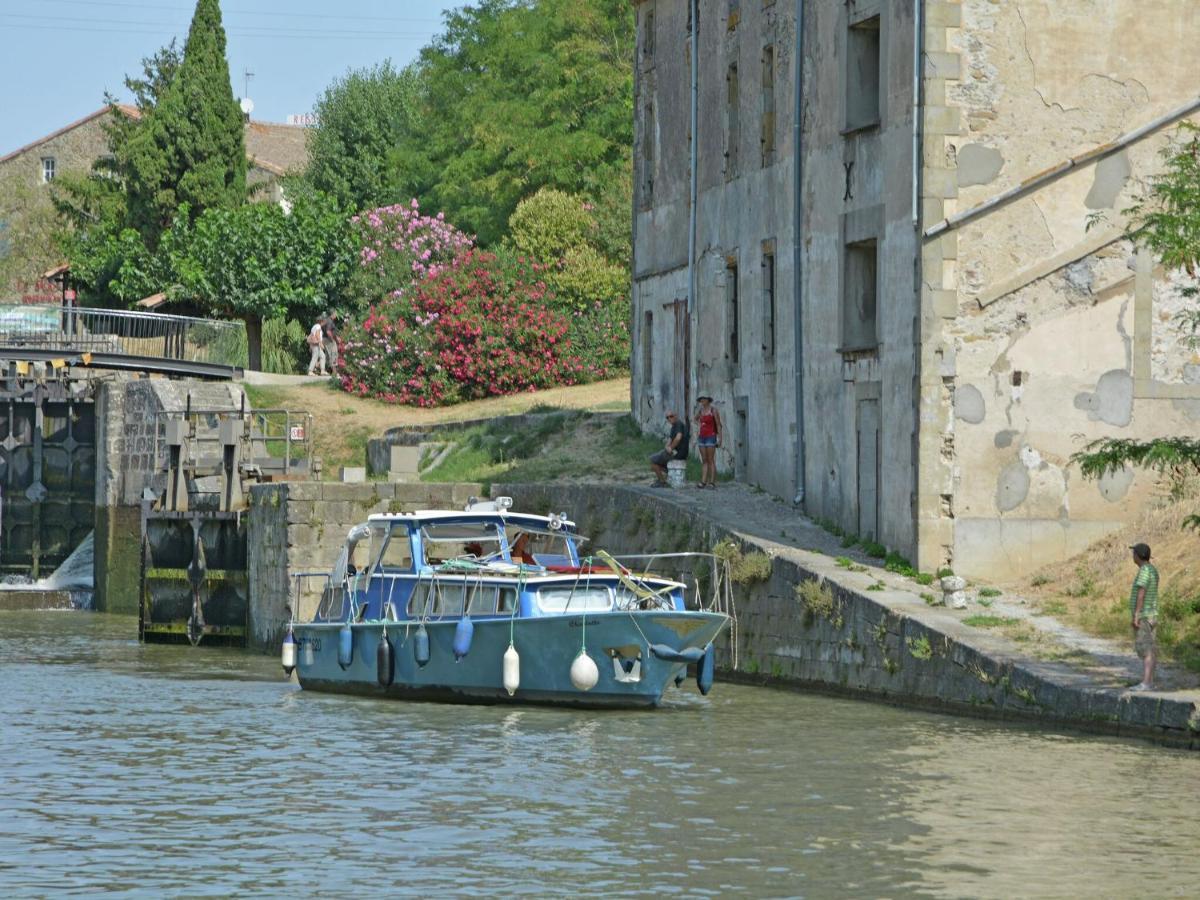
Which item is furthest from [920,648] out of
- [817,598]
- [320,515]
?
[320,515]

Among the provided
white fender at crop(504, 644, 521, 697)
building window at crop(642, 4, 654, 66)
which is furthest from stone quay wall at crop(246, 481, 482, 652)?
building window at crop(642, 4, 654, 66)

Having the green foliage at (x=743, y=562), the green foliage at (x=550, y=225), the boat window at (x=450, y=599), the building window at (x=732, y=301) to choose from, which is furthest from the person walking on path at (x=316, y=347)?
the boat window at (x=450, y=599)

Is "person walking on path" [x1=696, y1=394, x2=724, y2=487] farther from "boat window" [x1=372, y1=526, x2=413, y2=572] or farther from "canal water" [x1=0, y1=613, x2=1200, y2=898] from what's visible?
"canal water" [x1=0, y1=613, x2=1200, y2=898]

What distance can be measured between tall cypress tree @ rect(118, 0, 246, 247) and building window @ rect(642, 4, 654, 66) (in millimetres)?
27770

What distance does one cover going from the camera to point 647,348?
40.1 metres

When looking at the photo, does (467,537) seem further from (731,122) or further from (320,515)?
(731,122)

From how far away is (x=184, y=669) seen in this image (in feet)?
103

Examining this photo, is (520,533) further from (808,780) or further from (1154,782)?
(1154,782)

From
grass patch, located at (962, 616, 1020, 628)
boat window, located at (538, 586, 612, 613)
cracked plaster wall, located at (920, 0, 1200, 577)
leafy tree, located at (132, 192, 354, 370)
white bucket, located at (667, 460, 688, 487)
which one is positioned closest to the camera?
grass patch, located at (962, 616, 1020, 628)

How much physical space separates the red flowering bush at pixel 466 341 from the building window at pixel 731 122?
1589 centimetres

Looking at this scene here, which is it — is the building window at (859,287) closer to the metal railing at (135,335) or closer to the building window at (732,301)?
the building window at (732,301)

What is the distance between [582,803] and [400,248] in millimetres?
41799

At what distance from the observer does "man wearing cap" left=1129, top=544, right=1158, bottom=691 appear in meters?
20.7

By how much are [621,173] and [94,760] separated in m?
38.8
